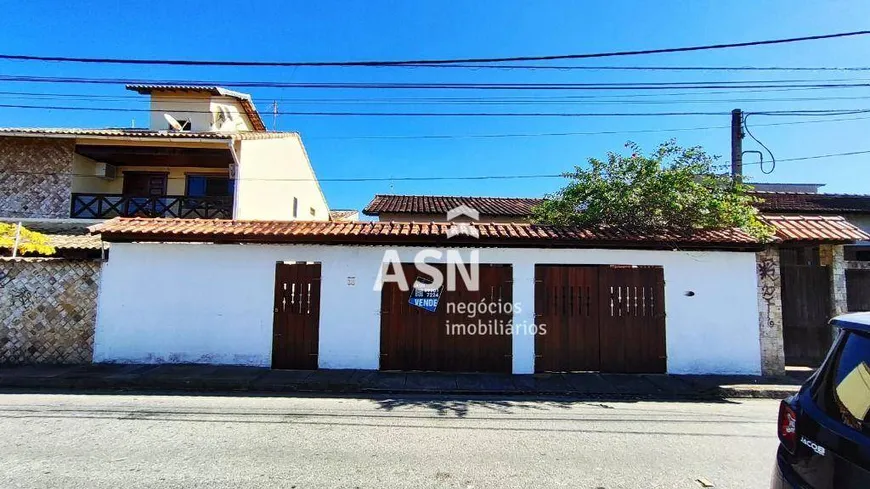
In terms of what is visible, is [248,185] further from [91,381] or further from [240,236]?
[91,381]

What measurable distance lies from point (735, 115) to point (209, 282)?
62.1 feet

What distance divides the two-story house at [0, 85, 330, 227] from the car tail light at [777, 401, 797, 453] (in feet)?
44.5

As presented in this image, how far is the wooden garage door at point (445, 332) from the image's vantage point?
8.18 meters

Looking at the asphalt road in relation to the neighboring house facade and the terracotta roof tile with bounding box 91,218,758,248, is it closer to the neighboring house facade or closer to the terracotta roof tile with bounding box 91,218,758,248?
the neighboring house facade

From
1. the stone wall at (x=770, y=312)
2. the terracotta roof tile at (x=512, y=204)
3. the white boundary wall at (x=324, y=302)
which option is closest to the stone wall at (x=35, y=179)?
the white boundary wall at (x=324, y=302)

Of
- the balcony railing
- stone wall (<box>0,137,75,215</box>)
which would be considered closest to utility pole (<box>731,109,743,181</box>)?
the balcony railing

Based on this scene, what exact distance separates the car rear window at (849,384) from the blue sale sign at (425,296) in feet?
20.8

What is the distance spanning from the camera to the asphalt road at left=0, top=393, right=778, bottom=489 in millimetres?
3695

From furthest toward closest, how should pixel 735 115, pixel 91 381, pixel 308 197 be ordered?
pixel 308 197 → pixel 735 115 → pixel 91 381

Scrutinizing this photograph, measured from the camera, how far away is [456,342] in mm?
8219

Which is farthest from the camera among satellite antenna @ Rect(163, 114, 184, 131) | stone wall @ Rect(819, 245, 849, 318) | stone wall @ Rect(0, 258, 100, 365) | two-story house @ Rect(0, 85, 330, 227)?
satellite antenna @ Rect(163, 114, 184, 131)

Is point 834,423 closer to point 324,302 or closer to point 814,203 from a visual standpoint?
point 324,302

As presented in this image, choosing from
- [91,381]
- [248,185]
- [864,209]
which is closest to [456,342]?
[91,381]

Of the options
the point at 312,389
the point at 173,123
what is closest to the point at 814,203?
the point at 312,389
